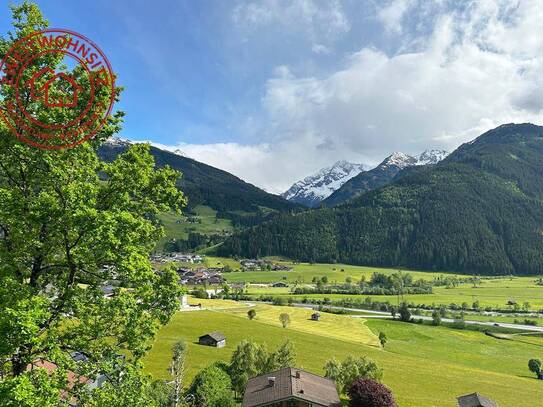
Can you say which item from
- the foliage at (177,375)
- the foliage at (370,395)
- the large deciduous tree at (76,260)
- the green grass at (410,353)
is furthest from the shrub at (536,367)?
the large deciduous tree at (76,260)

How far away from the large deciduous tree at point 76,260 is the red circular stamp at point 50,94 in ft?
1.16

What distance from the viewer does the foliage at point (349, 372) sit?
226 feet

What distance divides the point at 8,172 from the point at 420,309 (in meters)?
206

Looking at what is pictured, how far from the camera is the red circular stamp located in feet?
52.4

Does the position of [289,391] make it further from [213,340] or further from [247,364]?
[213,340]

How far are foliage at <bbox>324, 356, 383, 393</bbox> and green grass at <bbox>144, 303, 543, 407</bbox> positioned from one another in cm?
649

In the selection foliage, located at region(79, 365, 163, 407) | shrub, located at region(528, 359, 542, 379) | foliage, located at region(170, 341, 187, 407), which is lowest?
shrub, located at region(528, 359, 542, 379)

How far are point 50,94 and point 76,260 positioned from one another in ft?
21.9

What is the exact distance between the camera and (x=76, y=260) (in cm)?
1598

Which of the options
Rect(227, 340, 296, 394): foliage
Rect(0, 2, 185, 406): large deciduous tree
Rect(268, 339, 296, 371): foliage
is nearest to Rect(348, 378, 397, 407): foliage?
Rect(268, 339, 296, 371): foliage

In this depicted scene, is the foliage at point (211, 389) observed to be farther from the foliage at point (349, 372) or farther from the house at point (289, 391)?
the foliage at point (349, 372)

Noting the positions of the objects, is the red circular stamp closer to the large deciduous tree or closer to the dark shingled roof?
the large deciduous tree

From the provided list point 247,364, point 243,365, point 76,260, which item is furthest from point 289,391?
point 76,260

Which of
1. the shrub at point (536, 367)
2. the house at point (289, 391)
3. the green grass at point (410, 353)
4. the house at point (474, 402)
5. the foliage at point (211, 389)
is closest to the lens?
the foliage at point (211, 389)
